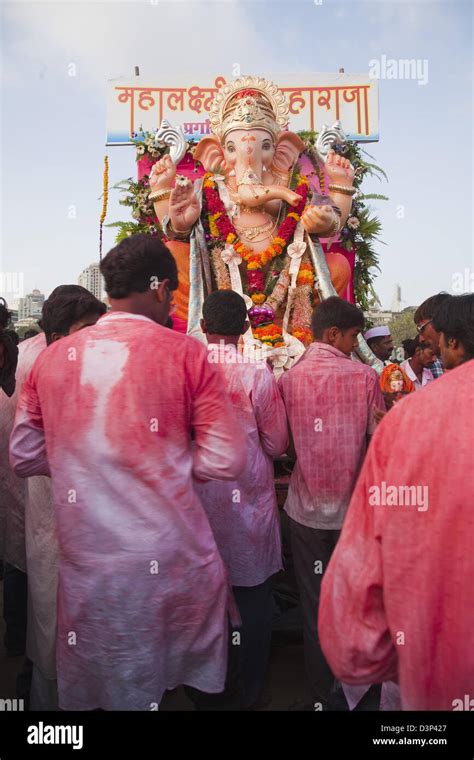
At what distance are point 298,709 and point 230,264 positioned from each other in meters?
4.83

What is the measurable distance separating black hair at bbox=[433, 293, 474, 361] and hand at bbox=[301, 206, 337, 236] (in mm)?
4867

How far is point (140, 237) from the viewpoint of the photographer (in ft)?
6.24

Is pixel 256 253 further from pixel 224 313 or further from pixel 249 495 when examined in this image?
pixel 249 495

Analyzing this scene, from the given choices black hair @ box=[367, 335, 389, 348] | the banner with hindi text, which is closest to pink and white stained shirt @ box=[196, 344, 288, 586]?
black hair @ box=[367, 335, 389, 348]

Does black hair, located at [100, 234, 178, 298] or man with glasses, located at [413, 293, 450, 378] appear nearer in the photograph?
black hair, located at [100, 234, 178, 298]

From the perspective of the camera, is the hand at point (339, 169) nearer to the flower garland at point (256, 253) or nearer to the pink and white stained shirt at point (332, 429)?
the flower garland at point (256, 253)

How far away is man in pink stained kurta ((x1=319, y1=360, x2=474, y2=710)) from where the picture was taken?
42.8 inches

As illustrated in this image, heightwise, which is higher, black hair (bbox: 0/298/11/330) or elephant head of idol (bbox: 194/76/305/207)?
elephant head of idol (bbox: 194/76/305/207)

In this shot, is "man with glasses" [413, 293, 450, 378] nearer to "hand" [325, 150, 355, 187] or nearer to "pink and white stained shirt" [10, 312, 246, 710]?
"pink and white stained shirt" [10, 312, 246, 710]

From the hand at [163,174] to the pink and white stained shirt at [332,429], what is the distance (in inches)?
181

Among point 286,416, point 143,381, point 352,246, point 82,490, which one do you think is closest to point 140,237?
point 143,381

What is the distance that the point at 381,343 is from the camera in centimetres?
623

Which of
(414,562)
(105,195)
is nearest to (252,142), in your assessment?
(105,195)

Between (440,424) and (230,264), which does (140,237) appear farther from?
(230,264)
